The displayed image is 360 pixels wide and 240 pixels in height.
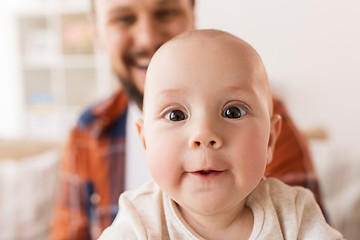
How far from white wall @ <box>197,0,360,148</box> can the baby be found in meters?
0.07

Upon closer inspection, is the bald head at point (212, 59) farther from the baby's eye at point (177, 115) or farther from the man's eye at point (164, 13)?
the man's eye at point (164, 13)

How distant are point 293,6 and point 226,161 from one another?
0.36 metres

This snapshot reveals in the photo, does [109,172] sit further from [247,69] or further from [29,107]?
[29,107]

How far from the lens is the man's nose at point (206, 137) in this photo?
314mm

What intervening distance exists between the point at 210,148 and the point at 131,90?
2.10 ft

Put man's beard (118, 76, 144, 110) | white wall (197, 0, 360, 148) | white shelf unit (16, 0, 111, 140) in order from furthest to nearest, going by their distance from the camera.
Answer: white shelf unit (16, 0, 111, 140), man's beard (118, 76, 144, 110), white wall (197, 0, 360, 148)

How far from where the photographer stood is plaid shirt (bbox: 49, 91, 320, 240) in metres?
0.97

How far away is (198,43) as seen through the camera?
0.35 meters

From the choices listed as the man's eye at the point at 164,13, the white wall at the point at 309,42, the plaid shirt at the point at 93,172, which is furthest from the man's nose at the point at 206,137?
the plaid shirt at the point at 93,172

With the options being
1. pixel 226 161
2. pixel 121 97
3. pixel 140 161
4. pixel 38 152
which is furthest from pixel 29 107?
pixel 226 161

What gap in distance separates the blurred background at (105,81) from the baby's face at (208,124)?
0.07 metres

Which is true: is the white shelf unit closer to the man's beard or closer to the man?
the man

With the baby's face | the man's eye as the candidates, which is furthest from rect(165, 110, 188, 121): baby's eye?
the man's eye

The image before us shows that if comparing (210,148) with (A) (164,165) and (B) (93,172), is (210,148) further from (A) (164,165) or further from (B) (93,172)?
(B) (93,172)
